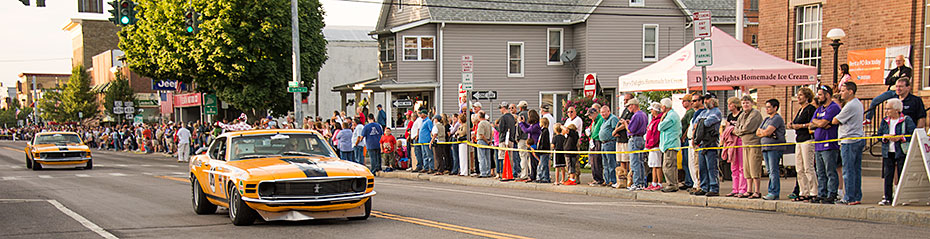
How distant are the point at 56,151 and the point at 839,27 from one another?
2441 cm

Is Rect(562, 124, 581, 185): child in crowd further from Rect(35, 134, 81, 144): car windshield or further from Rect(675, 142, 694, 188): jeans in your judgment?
Rect(35, 134, 81, 144): car windshield

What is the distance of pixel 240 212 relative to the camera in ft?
35.4

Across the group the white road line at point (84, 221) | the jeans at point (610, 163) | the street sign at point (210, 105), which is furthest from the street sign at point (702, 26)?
the street sign at point (210, 105)

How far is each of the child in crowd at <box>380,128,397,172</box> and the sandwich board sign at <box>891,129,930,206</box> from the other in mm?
14640

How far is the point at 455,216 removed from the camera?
1216 centimetres

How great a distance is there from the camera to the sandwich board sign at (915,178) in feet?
37.7

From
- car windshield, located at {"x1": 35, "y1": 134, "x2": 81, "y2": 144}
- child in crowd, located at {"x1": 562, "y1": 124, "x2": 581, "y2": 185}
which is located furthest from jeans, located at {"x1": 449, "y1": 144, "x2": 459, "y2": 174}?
car windshield, located at {"x1": 35, "y1": 134, "x2": 81, "y2": 144}

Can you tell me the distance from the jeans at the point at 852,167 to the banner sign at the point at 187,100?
5573cm

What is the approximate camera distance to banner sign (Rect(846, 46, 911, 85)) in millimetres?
20641

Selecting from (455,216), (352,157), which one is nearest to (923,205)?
(455,216)

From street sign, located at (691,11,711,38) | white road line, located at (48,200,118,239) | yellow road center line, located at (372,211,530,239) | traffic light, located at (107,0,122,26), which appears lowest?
white road line, located at (48,200,118,239)

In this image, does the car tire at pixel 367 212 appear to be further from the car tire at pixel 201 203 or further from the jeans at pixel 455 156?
the jeans at pixel 455 156

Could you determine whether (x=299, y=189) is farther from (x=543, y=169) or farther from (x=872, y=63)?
(x=872, y=63)

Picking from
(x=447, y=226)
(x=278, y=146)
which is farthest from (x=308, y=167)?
(x=447, y=226)
